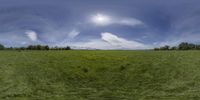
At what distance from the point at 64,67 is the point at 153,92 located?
11.8m

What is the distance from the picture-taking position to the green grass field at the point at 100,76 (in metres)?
30.8

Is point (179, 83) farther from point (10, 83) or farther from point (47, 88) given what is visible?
point (10, 83)

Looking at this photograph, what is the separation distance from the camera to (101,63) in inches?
1626

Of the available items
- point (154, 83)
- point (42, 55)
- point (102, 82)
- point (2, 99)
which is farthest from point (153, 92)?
point (42, 55)

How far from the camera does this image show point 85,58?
43.6m

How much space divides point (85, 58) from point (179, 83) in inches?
536

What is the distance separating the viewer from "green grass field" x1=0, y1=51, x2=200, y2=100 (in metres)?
30.8

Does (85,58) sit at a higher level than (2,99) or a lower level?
higher

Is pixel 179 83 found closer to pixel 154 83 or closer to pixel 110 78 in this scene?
pixel 154 83

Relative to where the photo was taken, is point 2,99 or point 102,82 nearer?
point 2,99

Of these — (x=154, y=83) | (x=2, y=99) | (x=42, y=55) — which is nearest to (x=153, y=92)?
(x=154, y=83)

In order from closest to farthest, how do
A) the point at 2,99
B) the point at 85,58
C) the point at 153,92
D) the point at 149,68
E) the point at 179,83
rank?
the point at 2,99
the point at 153,92
the point at 179,83
the point at 149,68
the point at 85,58

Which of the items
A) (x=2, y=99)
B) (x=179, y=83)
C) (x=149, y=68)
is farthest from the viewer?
(x=149, y=68)

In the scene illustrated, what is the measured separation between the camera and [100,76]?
37.1m
